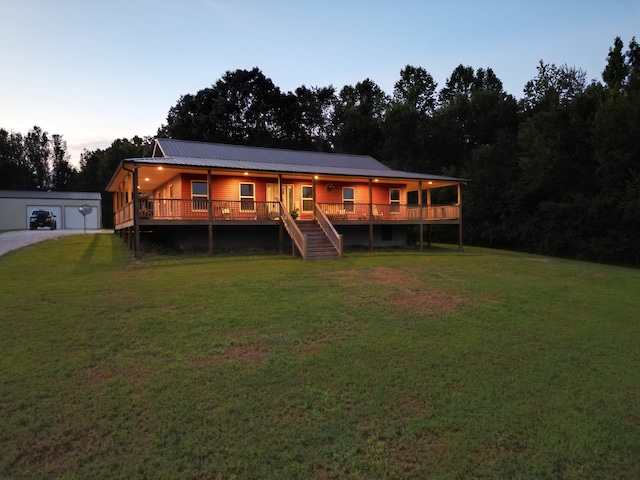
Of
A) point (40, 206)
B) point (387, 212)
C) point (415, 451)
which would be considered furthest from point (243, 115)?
point (415, 451)

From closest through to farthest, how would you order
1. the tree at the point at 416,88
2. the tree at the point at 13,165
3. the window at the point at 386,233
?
1. the window at the point at 386,233
2. the tree at the point at 416,88
3. the tree at the point at 13,165

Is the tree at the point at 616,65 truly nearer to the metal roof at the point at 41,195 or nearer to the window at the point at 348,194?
the window at the point at 348,194

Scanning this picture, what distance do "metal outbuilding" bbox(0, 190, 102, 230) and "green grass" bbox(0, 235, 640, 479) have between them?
116 ft

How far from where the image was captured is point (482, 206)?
3806cm

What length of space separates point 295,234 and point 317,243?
103 centimetres

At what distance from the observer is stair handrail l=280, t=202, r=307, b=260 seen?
1602 cm

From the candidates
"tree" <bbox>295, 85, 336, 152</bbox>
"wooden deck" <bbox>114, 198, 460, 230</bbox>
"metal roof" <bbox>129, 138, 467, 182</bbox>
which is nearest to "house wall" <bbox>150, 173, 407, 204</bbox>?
"metal roof" <bbox>129, 138, 467, 182</bbox>

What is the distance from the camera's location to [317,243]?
17.6m

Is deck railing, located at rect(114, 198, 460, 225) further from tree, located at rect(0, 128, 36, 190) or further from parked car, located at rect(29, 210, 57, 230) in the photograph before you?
tree, located at rect(0, 128, 36, 190)

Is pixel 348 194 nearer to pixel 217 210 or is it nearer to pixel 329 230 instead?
pixel 329 230

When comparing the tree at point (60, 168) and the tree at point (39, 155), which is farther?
the tree at point (60, 168)

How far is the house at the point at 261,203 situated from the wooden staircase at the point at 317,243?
0.14ft

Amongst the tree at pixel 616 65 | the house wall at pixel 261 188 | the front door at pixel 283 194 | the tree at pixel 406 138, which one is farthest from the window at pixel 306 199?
the tree at pixel 616 65

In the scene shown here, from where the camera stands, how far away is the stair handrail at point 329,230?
16.8 metres
